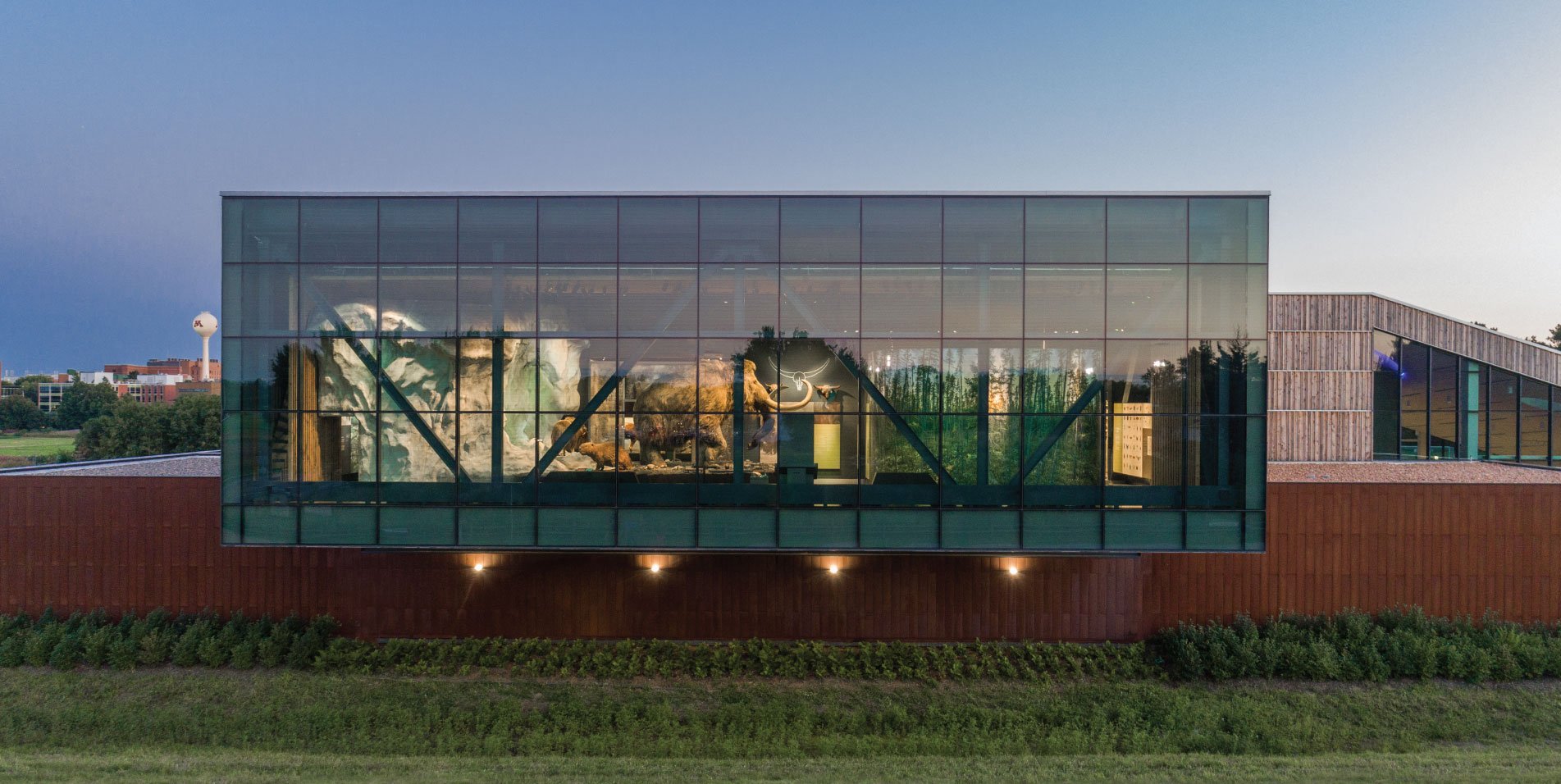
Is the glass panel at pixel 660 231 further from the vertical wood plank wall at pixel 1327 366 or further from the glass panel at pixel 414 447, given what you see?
the vertical wood plank wall at pixel 1327 366

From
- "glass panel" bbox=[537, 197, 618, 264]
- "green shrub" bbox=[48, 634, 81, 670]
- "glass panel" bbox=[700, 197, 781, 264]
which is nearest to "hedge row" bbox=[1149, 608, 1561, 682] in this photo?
"glass panel" bbox=[700, 197, 781, 264]

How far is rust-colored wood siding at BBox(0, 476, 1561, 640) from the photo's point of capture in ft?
47.1

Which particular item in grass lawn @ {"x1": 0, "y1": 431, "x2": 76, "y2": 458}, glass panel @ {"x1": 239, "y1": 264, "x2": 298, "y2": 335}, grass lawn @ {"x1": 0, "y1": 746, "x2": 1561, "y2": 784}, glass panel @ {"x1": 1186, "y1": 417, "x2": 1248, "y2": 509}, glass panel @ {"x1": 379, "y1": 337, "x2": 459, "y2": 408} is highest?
glass panel @ {"x1": 239, "y1": 264, "x2": 298, "y2": 335}

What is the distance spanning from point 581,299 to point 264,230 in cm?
617

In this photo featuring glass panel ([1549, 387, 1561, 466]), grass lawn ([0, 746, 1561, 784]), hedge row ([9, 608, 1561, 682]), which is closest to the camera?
grass lawn ([0, 746, 1561, 784])

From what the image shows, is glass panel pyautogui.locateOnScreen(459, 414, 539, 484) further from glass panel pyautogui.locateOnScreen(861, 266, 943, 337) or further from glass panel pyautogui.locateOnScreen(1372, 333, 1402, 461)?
glass panel pyautogui.locateOnScreen(1372, 333, 1402, 461)

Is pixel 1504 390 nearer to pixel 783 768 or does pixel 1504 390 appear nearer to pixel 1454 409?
pixel 1454 409

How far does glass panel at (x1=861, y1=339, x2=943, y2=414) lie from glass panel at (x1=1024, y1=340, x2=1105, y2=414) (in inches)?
68.6

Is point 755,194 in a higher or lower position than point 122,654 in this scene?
higher

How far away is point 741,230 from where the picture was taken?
12.9 m

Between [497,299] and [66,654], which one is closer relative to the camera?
[497,299]

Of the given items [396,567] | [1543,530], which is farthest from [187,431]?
[1543,530]

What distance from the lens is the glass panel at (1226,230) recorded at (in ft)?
41.3

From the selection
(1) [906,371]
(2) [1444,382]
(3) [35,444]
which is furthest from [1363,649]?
(3) [35,444]
